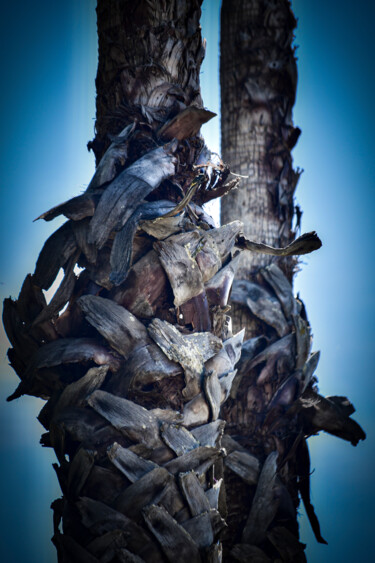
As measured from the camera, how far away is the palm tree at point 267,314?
85 cm

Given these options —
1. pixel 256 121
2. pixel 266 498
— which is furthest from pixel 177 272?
pixel 256 121

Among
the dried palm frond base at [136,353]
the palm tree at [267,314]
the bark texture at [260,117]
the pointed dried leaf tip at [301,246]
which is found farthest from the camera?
the bark texture at [260,117]

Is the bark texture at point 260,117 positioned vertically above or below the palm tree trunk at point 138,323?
above

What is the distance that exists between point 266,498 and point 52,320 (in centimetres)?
54

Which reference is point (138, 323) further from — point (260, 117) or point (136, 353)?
point (260, 117)

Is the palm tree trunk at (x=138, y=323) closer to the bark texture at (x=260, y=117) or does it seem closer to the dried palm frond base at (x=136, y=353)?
the dried palm frond base at (x=136, y=353)

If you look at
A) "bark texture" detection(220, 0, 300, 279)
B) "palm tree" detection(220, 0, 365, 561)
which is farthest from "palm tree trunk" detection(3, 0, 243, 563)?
"bark texture" detection(220, 0, 300, 279)

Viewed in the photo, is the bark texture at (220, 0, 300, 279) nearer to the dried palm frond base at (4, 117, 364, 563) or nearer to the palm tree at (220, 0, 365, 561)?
the palm tree at (220, 0, 365, 561)

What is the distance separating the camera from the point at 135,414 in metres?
0.51

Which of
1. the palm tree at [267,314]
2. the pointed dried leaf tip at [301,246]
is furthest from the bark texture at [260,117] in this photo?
the pointed dried leaf tip at [301,246]

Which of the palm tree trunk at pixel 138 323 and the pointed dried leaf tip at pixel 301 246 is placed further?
the pointed dried leaf tip at pixel 301 246

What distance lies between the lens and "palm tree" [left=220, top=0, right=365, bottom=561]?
2.78 feet

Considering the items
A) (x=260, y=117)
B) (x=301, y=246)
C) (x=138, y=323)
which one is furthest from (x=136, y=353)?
(x=260, y=117)

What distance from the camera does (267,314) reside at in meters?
0.95
